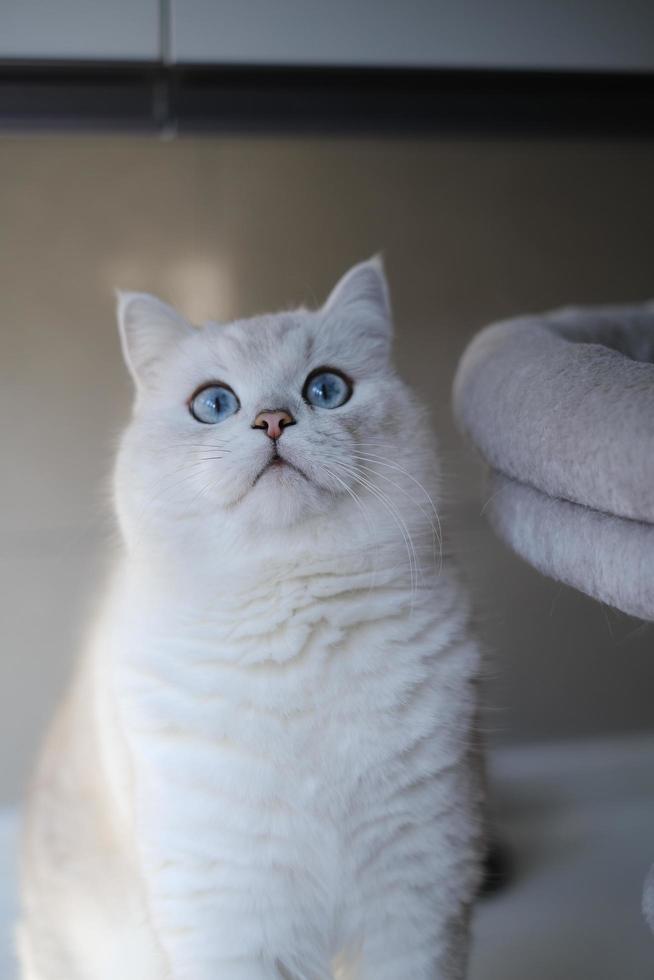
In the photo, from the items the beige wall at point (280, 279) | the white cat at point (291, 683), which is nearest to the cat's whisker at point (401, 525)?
the white cat at point (291, 683)

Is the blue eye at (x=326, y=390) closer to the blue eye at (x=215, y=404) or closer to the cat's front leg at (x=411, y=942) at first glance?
the blue eye at (x=215, y=404)

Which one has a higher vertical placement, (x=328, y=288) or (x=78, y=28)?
(x=78, y=28)

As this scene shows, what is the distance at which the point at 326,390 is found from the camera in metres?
0.93

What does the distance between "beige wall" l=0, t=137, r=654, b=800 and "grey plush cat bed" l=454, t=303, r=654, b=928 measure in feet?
1.66

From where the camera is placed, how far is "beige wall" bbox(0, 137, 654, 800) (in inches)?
61.1

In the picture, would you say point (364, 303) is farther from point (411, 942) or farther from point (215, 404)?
point (411, 942)

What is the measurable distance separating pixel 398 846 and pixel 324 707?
135 mm

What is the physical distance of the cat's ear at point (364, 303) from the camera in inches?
39.7

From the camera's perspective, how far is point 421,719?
86 centimetres

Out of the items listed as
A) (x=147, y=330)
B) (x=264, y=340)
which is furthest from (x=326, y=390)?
(x=147, y=330)

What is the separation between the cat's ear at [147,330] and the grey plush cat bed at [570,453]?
317 mm

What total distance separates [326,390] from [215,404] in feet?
0.34

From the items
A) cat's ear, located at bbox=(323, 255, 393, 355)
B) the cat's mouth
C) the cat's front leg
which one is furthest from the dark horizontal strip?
the cat's front leg

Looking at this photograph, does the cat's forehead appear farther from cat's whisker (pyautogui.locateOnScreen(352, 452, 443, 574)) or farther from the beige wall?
the beige wall
